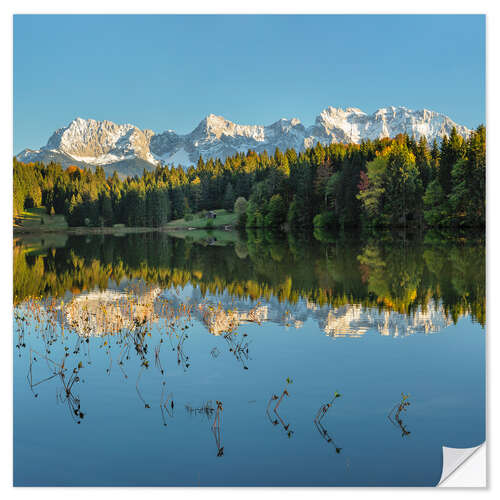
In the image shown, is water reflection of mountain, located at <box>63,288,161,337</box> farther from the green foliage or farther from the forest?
the green foliage

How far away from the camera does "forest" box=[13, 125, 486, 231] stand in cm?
2453

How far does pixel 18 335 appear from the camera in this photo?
10.1 meters

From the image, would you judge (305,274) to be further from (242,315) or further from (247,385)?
(247,385)

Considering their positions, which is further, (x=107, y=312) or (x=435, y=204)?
(x=435, y=204)

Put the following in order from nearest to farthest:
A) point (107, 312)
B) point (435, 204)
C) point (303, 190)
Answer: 1. point (107, 312)
2. point (435, 204)
3. point (303, 190)

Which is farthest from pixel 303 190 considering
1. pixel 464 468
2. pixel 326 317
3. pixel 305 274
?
pixel 464 468

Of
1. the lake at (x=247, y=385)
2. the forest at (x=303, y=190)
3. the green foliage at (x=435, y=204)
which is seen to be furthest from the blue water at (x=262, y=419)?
the green foliage at (x=435, y=204)

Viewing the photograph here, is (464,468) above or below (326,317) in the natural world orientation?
below

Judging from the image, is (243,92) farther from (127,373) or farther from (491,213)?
(127,373)

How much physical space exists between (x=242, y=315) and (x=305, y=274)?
8104mm

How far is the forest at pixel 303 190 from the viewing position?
24531mm

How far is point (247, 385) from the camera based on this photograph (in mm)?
7387
